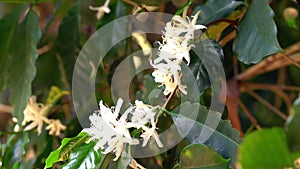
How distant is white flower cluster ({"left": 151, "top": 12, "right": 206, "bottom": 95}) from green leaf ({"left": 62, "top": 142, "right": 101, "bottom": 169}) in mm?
101

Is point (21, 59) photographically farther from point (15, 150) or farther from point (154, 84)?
point (154, 84)

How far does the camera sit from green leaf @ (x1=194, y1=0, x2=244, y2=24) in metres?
0.65

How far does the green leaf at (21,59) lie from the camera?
0.72m

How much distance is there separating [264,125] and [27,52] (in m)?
0.61

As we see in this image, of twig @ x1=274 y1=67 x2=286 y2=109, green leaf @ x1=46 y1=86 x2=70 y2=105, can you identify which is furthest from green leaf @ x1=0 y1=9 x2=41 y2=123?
twig @ x1=274 y1=67 x2=286 y2=109

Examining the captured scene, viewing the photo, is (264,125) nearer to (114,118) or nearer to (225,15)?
(225,15)

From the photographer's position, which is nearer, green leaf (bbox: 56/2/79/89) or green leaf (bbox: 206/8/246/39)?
green leaf (bbox: 206/8/246/39)

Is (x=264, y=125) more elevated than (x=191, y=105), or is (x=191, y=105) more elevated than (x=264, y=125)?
(x=191, y=105)

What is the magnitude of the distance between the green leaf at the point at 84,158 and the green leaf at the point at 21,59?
21cm

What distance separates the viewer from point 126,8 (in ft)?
2.70

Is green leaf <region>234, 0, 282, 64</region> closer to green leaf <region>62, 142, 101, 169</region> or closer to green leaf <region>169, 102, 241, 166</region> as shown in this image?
green leaf <region>169, 102, 241, 166</region>

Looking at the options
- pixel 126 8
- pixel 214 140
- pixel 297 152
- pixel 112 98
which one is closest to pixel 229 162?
pixel 214 140

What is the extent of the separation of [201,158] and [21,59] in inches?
14.9

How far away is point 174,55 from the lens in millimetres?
533
